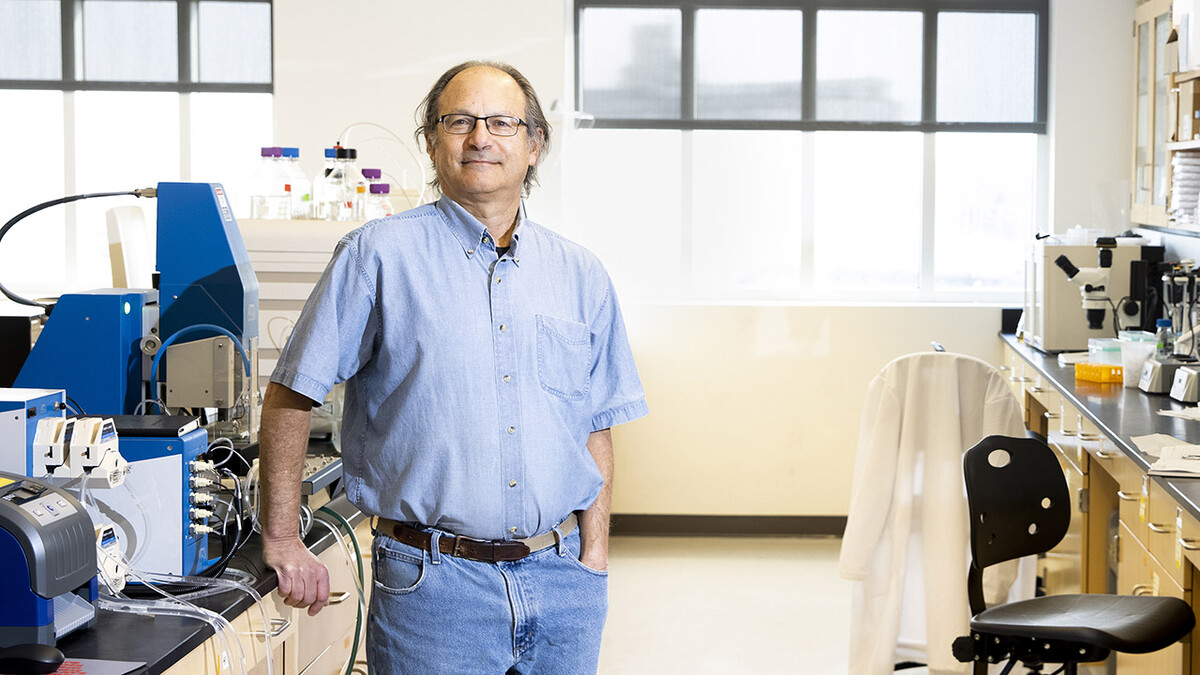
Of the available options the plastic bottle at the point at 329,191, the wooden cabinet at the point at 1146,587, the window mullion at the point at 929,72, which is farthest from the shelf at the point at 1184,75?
the plastic bottle at the point at 329,191

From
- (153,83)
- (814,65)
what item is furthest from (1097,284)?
(153,83)

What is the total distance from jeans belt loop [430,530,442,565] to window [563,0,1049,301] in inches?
140

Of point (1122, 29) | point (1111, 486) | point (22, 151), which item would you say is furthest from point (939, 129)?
point (22, 151)

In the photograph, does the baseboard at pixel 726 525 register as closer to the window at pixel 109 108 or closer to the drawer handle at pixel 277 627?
the window at pixel 109 108

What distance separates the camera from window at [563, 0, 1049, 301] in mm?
5121

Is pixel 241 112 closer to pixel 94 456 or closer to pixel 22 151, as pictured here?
pixel 22 151

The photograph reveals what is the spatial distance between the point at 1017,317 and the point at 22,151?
4426 mm

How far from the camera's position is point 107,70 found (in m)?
5.20

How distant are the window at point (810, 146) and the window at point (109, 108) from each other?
1489 mm

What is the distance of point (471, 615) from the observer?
5.51ft

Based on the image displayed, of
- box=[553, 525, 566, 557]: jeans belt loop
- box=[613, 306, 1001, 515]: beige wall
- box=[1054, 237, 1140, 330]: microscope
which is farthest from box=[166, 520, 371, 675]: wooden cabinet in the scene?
box=[1054, 237, 1140, 330]: microscope

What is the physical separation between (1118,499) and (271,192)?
2.56m

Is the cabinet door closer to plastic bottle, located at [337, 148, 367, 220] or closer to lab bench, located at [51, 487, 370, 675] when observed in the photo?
plastic bottle, located at [337, 148, 367, 220]

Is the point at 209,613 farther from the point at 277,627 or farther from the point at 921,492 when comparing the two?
the point at 921,492
